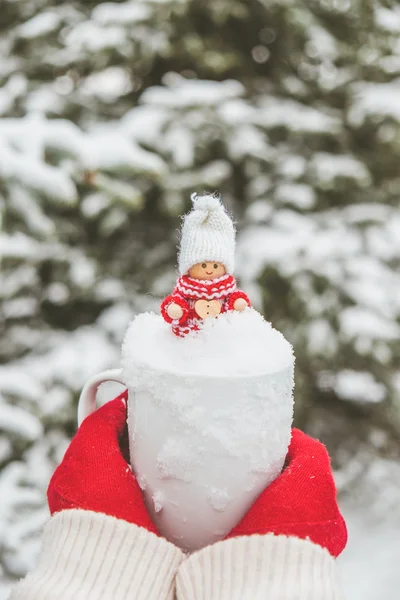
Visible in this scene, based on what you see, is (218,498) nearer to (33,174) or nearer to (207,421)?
(207,421)

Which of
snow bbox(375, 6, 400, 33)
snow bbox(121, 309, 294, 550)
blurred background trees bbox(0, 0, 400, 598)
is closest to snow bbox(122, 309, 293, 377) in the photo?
snow bbox(121, 309, 294, 550)

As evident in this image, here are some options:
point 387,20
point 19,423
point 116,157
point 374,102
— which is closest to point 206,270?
point 116,157

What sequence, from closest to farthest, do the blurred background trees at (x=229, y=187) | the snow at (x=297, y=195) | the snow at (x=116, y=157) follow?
the snow at (x=116, y=157)
the blurred background trees at (x=229, y=187)
the snow at (x=297, y=195)

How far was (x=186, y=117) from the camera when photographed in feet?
4.97

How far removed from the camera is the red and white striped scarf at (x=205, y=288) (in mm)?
557

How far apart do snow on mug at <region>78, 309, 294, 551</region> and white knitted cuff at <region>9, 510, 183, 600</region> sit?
39 millimetres

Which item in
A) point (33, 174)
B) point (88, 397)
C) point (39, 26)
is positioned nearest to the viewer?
point (88, 397)

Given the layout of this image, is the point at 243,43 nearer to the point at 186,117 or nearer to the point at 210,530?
the point at 186,117

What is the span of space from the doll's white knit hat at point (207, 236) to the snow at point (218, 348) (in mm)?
58

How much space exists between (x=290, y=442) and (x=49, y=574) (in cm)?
26

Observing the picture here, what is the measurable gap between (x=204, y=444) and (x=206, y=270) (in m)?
0.16

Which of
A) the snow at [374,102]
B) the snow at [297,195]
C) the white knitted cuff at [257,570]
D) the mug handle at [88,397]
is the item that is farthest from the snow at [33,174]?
the snow at [374,102]

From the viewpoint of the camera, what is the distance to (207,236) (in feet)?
1.82

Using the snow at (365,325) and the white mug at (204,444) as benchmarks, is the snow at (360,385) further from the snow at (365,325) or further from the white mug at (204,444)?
the white mug at (204,444)
